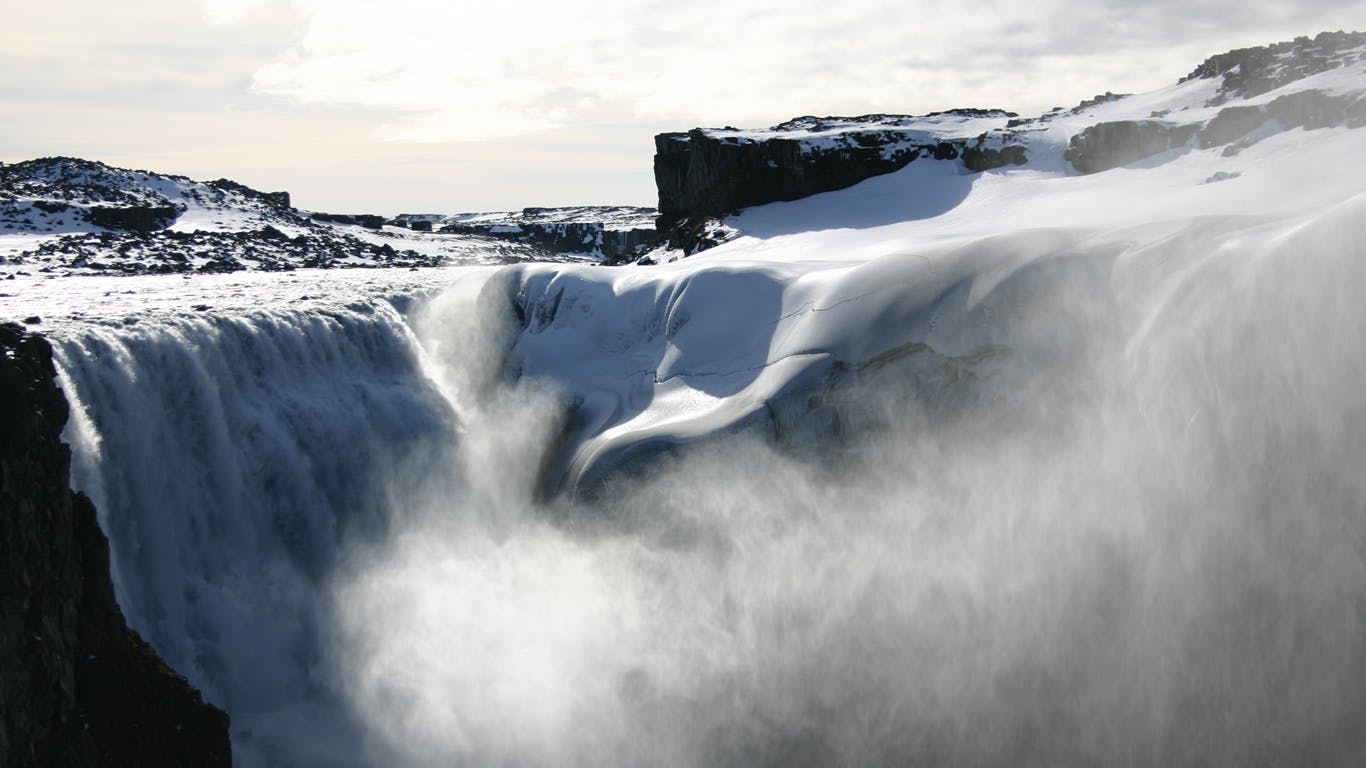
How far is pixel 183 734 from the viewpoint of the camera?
10008 millimetres

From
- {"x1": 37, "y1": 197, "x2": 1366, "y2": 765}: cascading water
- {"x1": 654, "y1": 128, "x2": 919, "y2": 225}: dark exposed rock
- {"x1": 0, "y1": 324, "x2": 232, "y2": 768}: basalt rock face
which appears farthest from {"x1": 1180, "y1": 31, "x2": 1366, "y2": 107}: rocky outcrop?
{"x1": 0, "y1": 324, "x2": 232, "y2": 768}: basalt rock face

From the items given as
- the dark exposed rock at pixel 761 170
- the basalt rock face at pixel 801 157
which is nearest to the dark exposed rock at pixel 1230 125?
the basalt rock face at pixel 801 157

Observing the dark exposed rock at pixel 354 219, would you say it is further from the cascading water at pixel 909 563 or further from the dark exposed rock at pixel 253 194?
the cascading water at pixel 909 563

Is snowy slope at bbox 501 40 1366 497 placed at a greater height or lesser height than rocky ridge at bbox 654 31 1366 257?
lesser

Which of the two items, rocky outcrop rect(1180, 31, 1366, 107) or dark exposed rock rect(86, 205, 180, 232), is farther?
dark exposed rock rect(86, 205, 180, 232)

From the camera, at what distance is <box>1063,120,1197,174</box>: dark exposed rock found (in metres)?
35.0

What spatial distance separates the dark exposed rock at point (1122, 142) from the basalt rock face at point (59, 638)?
36221 mm

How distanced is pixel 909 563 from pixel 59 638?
417 inches

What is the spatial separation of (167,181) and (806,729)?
2789 inches

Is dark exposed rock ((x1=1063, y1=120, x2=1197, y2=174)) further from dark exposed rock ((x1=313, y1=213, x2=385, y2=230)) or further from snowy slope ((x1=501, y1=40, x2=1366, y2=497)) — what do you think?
dark exposed rock ((x1=313, y1=213, x2=385, y2=230))

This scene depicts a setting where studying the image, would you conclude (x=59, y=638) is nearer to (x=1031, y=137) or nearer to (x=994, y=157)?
(x=994, y=157)

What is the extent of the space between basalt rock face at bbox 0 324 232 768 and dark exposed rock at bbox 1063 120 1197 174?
36221 millimetres

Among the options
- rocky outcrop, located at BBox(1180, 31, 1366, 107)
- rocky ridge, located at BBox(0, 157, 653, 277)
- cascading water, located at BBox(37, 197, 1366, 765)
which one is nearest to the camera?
cascading water, located at BBox(37, 197, 1366, 765)

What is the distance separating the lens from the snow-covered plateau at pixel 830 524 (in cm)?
1214
